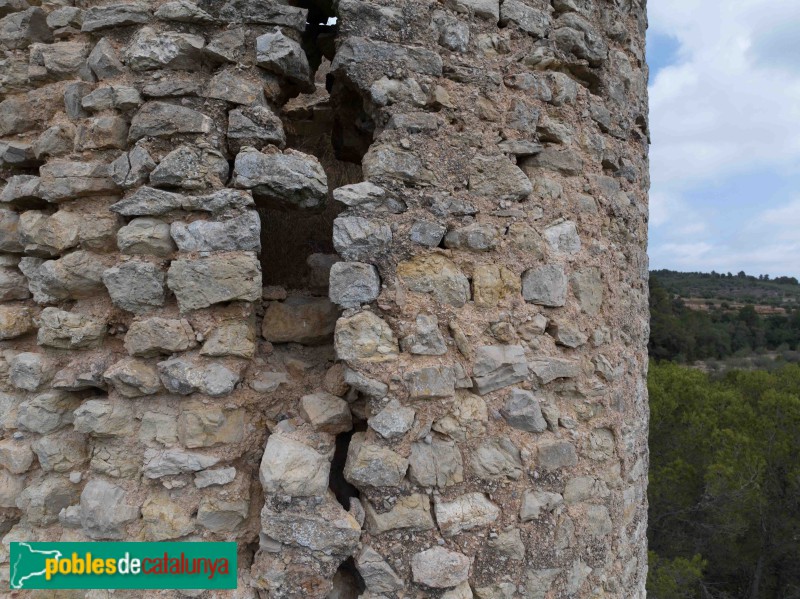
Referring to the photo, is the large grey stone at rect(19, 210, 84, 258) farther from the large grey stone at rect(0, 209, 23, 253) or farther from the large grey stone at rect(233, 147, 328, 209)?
the large grey stone at rect(233, 147, 328, 209)

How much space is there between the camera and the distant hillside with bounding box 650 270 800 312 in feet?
128

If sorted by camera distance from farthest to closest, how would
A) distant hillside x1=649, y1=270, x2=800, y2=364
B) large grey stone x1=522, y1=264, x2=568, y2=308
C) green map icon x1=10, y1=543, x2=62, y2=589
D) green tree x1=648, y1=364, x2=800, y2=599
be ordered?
distant hillside x1=649, y1=270, x2=800, y2=364
green tree x1=648, y1=364, x2=800, y2=599
large grey stone x1=522, y1=264, x2=568, y2=308
green map icon x1=10, y1=543, x2=62, y2=589

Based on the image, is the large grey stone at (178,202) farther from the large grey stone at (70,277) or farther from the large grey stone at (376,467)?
the large grey stone at (376,467)

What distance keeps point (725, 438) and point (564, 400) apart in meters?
7.77

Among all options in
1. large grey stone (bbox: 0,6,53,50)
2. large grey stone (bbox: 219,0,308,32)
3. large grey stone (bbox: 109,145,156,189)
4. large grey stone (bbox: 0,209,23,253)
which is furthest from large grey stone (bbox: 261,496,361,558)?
large grey stone (bbox: 0,6,53,50)

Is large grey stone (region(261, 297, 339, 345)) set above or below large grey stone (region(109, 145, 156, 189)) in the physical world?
below

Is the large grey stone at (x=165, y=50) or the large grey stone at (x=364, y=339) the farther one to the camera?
the large grey stone at (x=165, y=50)

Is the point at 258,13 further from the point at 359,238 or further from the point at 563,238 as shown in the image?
→ the point at 563,238

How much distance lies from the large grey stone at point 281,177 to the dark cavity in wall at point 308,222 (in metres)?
0.11

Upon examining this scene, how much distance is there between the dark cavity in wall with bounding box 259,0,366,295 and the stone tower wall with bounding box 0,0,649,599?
0.08 m

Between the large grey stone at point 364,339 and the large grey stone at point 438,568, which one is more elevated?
the large grey stone at point 364,339

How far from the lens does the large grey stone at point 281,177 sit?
1980mm

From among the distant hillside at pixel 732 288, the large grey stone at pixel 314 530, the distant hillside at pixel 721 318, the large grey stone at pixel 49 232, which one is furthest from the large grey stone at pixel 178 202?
the distant hillside at pixel 732 288

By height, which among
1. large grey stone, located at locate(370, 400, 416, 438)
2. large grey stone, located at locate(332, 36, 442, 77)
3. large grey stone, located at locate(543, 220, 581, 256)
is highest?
large grey stone, located at locate(332, 36, 442, 77)
